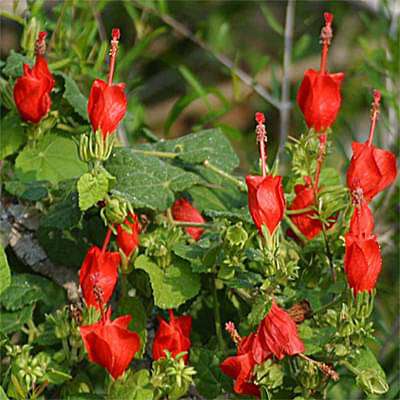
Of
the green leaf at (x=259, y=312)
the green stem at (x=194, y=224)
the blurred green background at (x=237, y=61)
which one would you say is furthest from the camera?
the blurred green background at (x=237, y=61)

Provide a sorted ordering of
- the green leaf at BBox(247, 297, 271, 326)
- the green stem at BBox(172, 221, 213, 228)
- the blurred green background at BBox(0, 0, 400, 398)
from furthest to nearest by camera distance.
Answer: the blurred green background at BBox(0, 0, 400, 398)
the green stem at BBox(172, 221, 213, 228)
the green leaf at BBox(247, 297, 271, 326)

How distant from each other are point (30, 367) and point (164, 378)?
112mm

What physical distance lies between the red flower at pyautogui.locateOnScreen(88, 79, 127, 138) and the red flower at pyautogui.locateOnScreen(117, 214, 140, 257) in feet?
0.26

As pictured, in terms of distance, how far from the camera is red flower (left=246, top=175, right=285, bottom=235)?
77 cm

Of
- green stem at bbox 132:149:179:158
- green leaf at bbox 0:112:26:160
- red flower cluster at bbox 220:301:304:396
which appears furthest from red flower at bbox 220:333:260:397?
green leaf at bbox 0:112:26:160

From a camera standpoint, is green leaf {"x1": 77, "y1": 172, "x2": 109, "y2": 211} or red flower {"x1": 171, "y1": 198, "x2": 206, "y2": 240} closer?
green leaf {"x1": 77, "y1": 172, "x2": 109, "y2": 211}

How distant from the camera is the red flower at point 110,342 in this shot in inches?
30.2

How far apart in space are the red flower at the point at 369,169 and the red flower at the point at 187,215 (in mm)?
153

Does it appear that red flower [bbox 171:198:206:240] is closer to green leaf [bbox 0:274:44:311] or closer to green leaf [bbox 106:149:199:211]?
green leaf [bbox 106:149:199:211]

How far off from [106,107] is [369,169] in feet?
0.76

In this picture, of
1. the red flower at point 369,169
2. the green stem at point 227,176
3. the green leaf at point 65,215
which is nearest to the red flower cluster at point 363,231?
the red flower at point 369,169

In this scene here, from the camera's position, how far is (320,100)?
902 millimetres

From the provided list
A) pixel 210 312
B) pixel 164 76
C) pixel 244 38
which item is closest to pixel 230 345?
pixel 210 312

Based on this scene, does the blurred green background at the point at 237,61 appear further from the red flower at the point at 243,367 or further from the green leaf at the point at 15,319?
the green leaf at the point at 15,319
